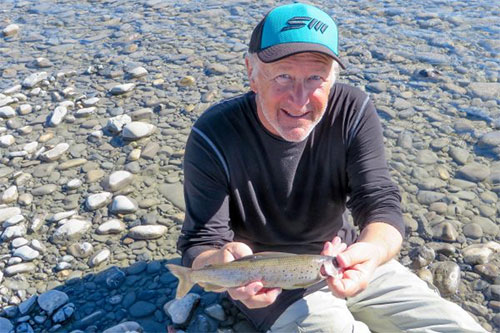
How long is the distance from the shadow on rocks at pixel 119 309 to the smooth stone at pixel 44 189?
5.42 ft

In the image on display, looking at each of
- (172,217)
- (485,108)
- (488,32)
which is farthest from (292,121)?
(488,32)

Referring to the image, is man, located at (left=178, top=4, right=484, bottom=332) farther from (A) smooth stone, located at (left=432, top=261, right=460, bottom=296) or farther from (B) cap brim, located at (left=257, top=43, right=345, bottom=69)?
(A) smooth stone, located at (left=432, top=261, right=460, bottom=296)

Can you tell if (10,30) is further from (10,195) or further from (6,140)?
(10,195)

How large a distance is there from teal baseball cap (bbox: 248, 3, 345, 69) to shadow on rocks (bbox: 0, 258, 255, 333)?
2305 millimetres

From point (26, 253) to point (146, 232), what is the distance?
3.91 ft

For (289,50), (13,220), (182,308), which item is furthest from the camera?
(13,220)

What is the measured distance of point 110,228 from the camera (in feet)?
18.9

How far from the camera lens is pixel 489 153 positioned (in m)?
6.85

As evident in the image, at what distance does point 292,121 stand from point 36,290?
3.07 meters

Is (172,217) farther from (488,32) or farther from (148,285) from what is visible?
(488,32)

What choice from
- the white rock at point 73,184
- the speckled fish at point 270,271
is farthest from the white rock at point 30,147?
the speckled fish at point 270,271

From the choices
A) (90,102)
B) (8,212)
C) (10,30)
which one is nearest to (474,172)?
(8,212)

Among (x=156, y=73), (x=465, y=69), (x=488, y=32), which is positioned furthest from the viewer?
(x=488, y=32)

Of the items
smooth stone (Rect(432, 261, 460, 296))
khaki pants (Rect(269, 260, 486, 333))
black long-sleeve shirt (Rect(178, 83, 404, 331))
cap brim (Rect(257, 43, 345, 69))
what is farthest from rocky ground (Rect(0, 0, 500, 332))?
cap brim (Rect(257, 43, 345, 69))
